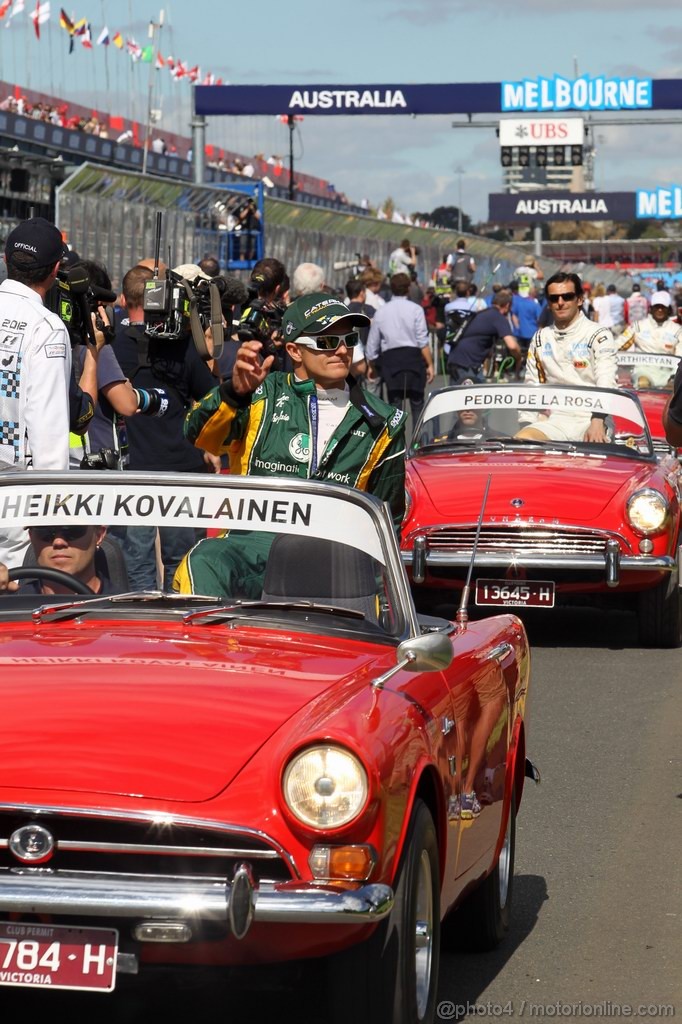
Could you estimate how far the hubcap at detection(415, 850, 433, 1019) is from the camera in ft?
13.8

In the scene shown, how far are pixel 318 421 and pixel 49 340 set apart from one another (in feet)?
3.36

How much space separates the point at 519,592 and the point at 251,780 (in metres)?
7.06

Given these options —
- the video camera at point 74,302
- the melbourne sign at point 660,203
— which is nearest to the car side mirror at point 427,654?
the video camera at point 74,302

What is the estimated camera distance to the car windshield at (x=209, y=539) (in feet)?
16.8

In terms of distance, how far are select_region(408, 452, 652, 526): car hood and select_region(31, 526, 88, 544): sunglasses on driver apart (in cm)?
571

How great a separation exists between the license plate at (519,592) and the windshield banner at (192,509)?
5.59 metres

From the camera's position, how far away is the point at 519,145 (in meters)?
51.8

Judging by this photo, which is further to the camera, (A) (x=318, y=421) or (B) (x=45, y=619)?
(A) (x=318, y=421)

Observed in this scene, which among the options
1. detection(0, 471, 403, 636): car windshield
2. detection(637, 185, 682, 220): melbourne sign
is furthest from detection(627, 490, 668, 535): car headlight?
detection(637, 185, 682, 220): melbourne sign

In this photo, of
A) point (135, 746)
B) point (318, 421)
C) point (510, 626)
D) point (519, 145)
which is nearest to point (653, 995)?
point (510, 626)

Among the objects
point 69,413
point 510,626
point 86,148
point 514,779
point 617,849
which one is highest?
point 86,148

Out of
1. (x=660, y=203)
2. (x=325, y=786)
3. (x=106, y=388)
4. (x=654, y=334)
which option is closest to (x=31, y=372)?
(x=106, y=388)

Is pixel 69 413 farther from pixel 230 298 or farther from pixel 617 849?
pixel 230 298

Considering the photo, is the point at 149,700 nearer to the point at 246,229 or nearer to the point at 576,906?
the point at 576,906
